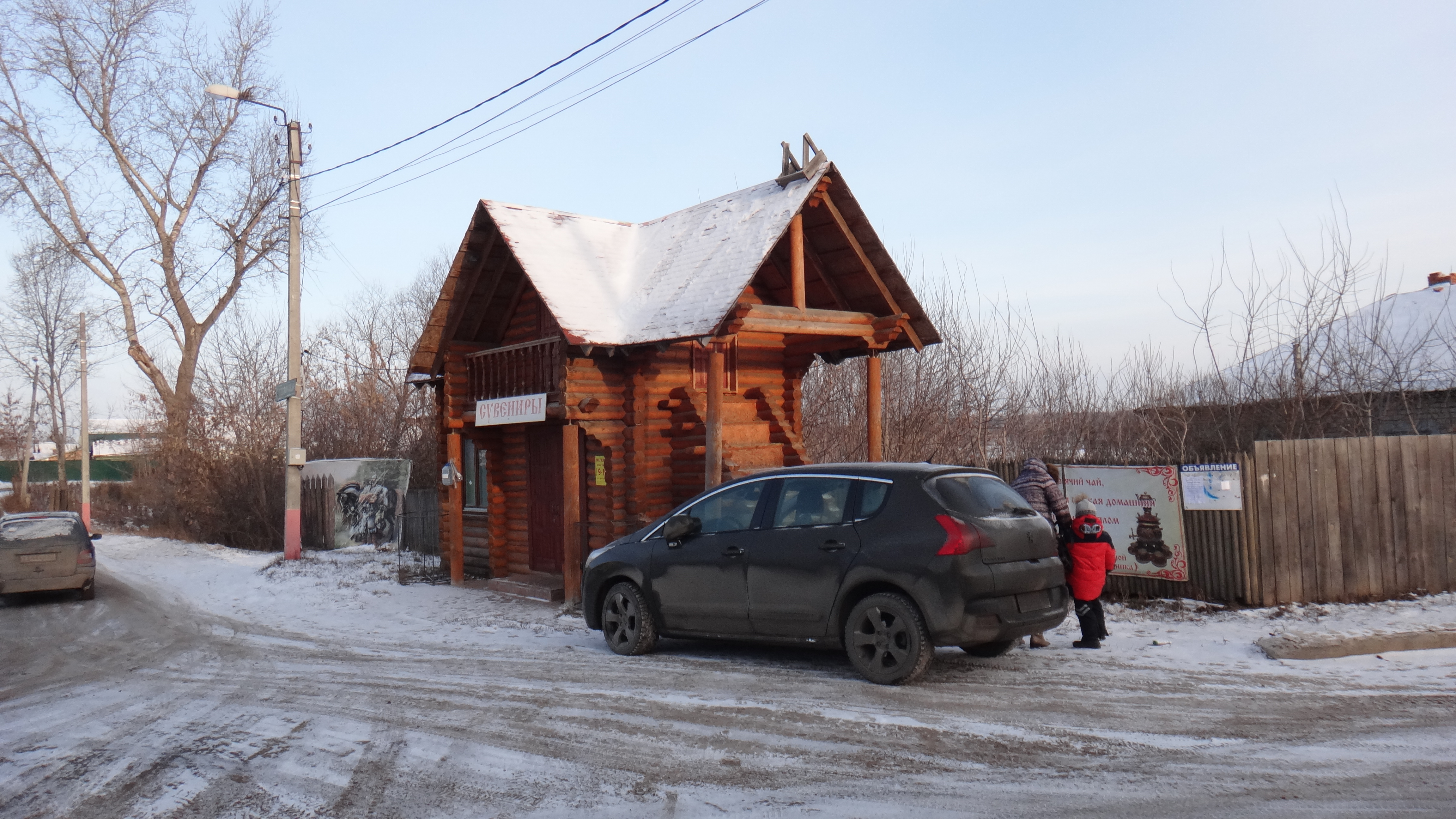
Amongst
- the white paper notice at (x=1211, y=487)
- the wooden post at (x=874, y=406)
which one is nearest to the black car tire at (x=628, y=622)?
the wooden post at (x=874, y=406)

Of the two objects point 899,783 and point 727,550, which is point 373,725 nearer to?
point 727,550

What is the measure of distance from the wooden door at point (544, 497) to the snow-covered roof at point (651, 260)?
104 inches

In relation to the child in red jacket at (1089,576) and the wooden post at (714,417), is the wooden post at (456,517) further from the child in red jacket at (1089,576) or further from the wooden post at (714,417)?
the child in red jacket at (1089,576)

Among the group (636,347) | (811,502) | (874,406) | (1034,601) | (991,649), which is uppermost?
(636,347)

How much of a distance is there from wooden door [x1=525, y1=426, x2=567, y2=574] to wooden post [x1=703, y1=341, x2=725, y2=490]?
407cm

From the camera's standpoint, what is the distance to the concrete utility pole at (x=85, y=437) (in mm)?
33000

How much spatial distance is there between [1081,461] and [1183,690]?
18.0 feet

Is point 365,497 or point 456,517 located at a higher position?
point 365,497

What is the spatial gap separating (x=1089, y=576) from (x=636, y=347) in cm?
661

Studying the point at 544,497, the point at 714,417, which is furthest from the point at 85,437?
the point at 714,417

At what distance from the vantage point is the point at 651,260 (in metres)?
14.6

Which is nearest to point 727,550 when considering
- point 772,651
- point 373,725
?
point 772,651

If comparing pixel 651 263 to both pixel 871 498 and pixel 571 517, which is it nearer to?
pixel 571 517

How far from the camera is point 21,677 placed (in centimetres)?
954
